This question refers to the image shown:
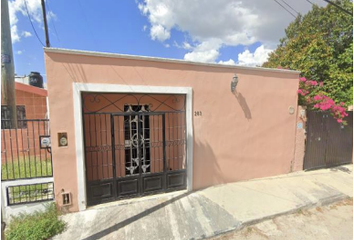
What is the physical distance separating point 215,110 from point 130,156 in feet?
8.08

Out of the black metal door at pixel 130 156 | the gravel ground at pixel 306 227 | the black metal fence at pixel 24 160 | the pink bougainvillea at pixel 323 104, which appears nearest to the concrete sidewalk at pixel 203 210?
the gravel ground at pixel 306 227

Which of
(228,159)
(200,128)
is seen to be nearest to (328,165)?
(228,159)

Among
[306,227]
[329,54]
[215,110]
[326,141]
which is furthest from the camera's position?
[329,54]

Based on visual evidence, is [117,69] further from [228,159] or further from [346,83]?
[346,83]

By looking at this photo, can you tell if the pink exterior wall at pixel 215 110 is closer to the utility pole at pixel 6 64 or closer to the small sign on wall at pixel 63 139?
the small sign on wall at pixel 63 139

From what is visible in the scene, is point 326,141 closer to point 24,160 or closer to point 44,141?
point 44,141

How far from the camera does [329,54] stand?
8.15 meters

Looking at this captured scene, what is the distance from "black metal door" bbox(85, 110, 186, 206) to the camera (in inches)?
158

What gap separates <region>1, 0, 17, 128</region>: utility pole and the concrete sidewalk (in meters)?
2.35

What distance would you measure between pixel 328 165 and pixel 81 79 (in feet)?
26.7

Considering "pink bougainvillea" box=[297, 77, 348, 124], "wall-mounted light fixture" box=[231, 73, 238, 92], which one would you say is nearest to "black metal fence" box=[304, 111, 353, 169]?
"pink bougainvillea" box=[297, 77, 348, 124]

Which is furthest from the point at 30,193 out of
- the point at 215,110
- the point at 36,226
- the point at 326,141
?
the point at 326,141

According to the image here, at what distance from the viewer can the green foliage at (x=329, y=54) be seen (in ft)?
26.1

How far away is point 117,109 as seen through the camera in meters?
4.76
